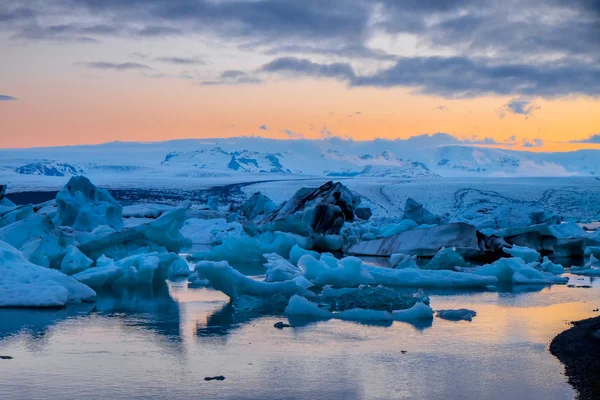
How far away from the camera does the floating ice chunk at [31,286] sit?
8359 millimetres

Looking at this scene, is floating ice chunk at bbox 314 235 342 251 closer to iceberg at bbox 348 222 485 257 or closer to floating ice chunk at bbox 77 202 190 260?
iceberg at bbox 348 222 485 257

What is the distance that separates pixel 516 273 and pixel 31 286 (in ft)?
22.5

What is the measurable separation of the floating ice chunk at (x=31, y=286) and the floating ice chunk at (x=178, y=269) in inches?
117

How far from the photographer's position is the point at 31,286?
8.55 meters

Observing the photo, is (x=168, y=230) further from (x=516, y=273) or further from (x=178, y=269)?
(x=516, y=273)

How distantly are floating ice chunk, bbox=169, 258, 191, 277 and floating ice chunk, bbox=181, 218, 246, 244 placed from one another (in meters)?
7.63

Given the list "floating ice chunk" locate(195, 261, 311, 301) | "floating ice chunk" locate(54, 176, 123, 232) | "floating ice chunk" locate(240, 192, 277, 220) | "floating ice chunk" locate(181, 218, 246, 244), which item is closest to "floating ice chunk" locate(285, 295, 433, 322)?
"floating ice chunk" locate(195, 261, 311, 301)

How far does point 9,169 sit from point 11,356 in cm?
7995

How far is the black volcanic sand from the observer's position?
522cm

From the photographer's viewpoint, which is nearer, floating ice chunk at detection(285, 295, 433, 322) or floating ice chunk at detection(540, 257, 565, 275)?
floating ice chunk at detection(285, 295, 433, 322)

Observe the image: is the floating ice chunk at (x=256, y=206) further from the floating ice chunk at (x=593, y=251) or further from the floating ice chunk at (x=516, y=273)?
the floating ice chunk at (x=516, y=273)

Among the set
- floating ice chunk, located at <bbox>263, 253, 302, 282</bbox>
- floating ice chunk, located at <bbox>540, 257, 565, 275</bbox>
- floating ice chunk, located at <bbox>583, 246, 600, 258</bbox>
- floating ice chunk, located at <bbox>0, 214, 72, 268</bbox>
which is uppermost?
floating ice chunk, located at <bbox>0, 214, 72, 268</bbox>

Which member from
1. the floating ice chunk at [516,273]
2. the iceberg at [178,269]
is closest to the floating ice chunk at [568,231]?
the floating ice chunk at [516,273]

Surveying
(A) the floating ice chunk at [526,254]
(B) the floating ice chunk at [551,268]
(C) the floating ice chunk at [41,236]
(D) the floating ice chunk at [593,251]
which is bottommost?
(D) the floating ice chunk at [593,251]
